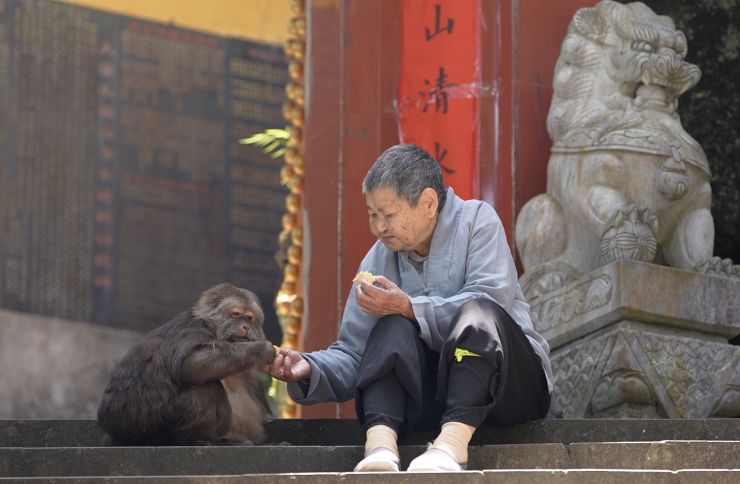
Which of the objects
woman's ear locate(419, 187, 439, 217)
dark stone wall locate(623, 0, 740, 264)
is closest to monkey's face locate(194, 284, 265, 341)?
woman's ear locate(419, 187, 439, 217)

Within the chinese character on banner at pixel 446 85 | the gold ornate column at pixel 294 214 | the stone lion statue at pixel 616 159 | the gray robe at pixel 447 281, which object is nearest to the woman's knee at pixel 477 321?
the gray robe at pixel 447 281

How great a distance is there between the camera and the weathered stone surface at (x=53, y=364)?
12914 millimetres

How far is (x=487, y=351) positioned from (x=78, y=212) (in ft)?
25.7

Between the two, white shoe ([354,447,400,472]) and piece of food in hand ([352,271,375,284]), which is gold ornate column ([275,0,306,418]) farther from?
white shoe ([354,447,400,472])

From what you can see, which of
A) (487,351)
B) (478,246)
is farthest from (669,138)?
(487,351)

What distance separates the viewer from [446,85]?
9.61 metres

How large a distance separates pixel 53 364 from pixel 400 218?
6978 millimetres

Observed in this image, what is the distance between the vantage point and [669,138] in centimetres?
866

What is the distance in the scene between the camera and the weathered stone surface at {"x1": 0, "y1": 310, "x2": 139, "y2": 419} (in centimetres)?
1291

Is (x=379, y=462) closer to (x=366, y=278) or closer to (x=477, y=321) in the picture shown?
(x=477, y=321)

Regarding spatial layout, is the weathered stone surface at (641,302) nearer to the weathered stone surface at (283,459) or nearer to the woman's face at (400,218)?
the woman's face at (400,218)

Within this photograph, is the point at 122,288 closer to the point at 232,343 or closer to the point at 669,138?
the point at 669,138

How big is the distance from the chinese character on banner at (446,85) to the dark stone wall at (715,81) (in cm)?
117

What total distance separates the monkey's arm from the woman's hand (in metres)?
0.48
